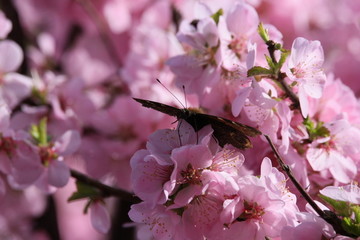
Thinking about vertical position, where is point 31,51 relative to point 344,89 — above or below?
below

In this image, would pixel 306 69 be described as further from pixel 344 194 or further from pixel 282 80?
pixel 344 194

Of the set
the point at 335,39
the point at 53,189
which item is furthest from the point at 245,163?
the point at 335,39

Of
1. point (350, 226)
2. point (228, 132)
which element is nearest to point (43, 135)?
point (228, 132)

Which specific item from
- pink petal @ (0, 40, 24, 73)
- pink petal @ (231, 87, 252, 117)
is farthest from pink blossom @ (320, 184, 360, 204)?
pink petal @ (0, 40, 24, 73)

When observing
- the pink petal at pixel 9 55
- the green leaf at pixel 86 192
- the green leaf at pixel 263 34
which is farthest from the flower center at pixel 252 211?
the pink petal at pixel 9 55

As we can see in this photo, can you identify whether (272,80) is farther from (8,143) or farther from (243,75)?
(8,143)

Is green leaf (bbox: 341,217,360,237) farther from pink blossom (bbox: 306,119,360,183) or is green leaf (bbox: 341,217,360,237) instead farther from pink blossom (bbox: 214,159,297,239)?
pink blossom (bbox: 306,119,360,183)
